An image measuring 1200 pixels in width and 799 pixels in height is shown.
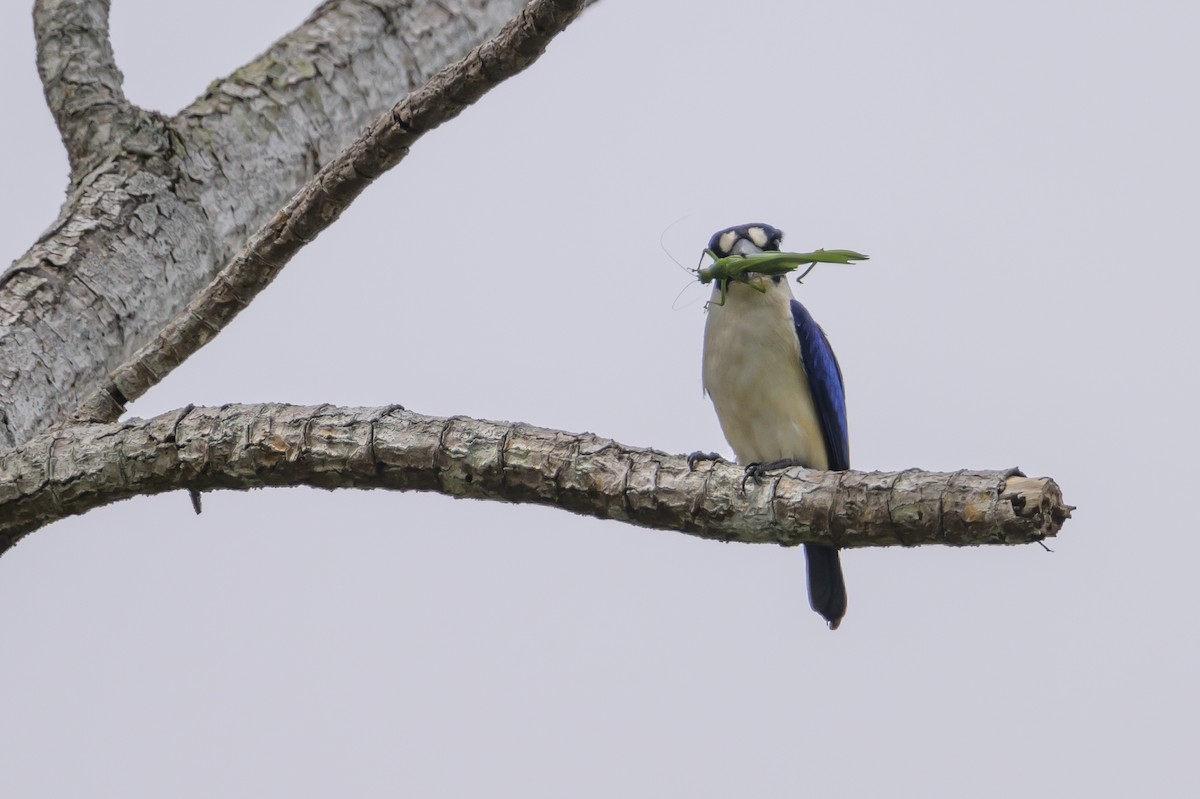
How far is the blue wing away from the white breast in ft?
0.17

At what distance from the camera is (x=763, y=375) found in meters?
7.27

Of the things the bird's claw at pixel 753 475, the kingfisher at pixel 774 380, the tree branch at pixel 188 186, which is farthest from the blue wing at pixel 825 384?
the bird's claw at pixel 753 475

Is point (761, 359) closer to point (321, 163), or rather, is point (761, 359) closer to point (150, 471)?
point (321, 163)

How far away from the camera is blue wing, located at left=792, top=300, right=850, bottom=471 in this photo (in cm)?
741

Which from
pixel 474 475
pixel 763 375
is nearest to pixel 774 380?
pixel 763 375

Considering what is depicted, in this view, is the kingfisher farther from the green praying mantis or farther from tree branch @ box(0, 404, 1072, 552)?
tree branch @ box(0, 404, 1072, 552)

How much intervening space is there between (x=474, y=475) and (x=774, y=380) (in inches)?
150

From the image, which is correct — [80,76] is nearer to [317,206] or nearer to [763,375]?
[317,206]

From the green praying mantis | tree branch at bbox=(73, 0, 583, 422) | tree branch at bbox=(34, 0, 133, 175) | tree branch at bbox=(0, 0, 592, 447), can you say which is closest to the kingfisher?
the green praying mantis

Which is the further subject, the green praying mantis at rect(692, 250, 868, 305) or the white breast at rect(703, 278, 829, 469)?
the white breast at rect(703, 278, 829, 469)

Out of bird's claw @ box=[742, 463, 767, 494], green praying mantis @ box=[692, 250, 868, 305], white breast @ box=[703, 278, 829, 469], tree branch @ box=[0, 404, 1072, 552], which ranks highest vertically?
white breast @ box=[703, 278, 829, 469]

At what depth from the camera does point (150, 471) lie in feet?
13.1

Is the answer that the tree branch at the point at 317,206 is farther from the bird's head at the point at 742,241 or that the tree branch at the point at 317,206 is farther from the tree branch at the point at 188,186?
the bird's head at the point at 742,241

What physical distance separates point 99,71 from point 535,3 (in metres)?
2.97
